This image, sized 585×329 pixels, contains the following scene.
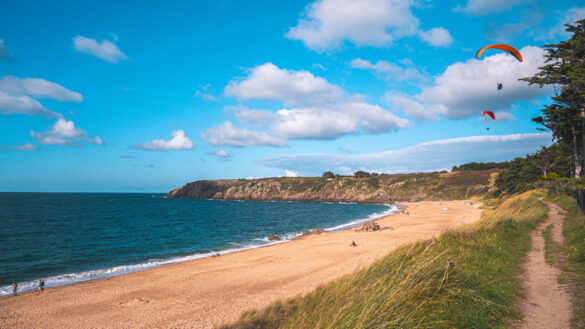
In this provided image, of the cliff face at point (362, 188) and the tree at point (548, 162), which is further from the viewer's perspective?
the cliff face at point (362, 188)

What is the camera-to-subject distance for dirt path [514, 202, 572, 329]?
589 centimetres

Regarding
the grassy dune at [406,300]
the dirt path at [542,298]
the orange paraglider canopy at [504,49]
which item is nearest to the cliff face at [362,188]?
Answer: the orange paraglider canopy at [504,49]

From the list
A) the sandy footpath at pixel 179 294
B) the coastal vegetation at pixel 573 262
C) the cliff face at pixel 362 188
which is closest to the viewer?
the coastal vegetation at pixel 573 262

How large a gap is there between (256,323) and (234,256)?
18.1 meters

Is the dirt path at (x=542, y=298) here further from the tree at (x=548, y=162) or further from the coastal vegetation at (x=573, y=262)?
the tree at (x=548, y=162)

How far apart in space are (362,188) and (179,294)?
131 meters

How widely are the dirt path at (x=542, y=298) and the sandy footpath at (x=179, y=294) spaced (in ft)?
10.8

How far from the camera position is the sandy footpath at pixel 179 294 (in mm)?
11055

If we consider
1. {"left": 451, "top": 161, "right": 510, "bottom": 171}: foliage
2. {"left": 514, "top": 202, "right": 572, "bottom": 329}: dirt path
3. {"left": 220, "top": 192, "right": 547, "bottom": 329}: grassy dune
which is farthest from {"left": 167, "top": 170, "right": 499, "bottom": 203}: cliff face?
{"left": 220, "top": 192, "right": 547, "bottom": 329}: grassy dune

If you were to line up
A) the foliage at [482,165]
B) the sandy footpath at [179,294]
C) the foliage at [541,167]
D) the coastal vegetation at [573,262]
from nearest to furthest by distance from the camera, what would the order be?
the coastal vegetation at [573,262], the sandy footpath at [179,294], the foliage at [541,167], the foliage at [482,165]

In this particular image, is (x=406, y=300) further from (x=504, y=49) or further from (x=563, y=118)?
(x=563, y=118)

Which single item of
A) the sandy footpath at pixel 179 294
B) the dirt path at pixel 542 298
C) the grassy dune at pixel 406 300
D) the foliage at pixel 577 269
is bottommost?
the sandy footpath at pixel 179 294

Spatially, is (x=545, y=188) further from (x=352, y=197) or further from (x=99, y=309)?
(x=352, y=197)

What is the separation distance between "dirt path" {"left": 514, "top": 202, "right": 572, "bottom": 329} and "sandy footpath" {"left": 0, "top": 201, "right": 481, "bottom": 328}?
3.28m
